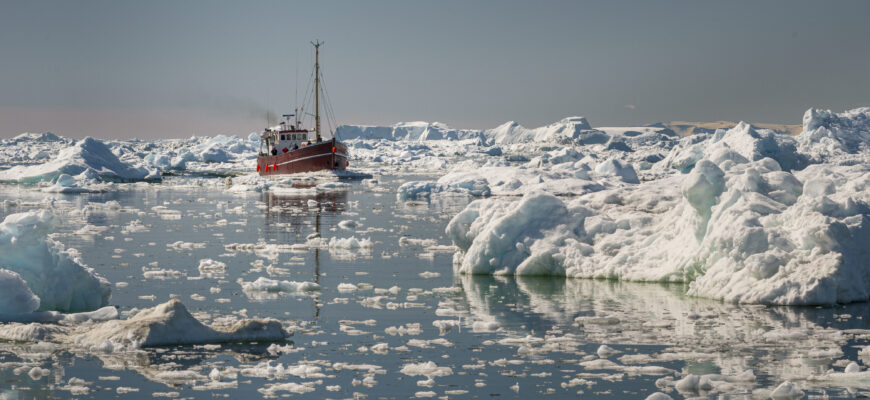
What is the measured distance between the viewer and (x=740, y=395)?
8.23m

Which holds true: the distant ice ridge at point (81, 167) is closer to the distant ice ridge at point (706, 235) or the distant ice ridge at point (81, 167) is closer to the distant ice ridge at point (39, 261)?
the distant ice ridge at point (706, 235)

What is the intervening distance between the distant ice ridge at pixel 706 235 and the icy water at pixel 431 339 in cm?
40

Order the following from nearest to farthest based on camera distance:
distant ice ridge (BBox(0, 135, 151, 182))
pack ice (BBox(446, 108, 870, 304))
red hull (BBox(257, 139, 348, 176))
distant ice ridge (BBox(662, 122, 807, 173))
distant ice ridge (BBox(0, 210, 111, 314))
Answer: distant ice ridge (BBox(0, 210, 111, 314)), pack ice (BBox(446, 108, 870, 304)), distant ice ridge (BBox(662, 122, 807, 173)), distant ice ridge (BBox(0, 135, 151, 182)), red hull (BBox(257, 139, 348, 176))

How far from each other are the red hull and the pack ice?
45615 millimetres

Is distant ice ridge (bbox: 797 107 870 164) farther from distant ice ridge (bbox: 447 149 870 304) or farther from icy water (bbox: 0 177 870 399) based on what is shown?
icy water (bbox: 0 177 870 399)

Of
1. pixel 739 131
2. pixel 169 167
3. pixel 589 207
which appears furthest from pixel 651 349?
pixel 169 167

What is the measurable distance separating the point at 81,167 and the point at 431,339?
48169 millimetres

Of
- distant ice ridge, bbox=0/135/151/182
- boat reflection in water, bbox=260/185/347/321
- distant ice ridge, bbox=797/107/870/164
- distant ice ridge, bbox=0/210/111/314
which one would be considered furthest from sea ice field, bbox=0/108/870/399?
distant ice ridge, bbox=797/107/870/164

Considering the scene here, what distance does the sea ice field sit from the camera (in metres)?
8.85

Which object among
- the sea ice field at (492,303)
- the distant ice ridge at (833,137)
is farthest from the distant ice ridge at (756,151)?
the distant ice ridge at (833,137)

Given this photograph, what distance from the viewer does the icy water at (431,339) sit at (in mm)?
8625

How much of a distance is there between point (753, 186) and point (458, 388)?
8709 mm

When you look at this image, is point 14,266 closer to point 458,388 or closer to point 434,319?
point 434,319

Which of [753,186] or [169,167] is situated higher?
[169,167]
